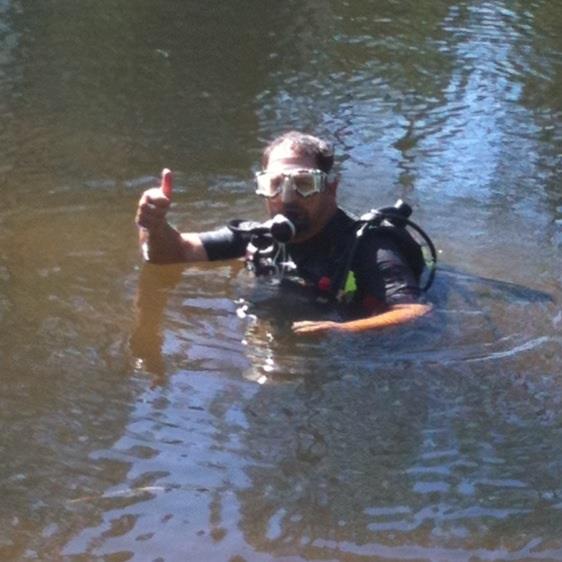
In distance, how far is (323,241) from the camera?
4.95 metres

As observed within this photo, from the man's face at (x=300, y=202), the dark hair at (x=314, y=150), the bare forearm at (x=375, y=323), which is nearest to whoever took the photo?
the bare forearm at (x=375, y=323)

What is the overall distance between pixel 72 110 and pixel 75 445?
4.61 m

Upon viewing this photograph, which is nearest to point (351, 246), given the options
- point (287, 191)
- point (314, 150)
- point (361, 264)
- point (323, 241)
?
point (361, 264)

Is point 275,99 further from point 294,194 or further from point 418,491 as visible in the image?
point 418,491

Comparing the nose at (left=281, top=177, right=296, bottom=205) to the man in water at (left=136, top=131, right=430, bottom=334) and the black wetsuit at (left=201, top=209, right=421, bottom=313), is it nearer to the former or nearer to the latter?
the man in water at (left=136, top=131, right=430, bottom=334)

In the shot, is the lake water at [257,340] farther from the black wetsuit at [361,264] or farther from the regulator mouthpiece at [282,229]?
the regulator mouthpiece at [282,229]

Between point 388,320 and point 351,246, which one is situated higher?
point 351,246

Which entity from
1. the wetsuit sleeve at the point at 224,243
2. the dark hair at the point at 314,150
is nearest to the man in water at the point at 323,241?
the dark hair at the point at 314,150

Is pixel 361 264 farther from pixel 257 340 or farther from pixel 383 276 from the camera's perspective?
pixel 257 340

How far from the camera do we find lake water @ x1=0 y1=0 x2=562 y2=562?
336 cm

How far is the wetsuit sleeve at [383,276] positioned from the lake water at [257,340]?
0.17 m

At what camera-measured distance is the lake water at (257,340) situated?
3.36 metres

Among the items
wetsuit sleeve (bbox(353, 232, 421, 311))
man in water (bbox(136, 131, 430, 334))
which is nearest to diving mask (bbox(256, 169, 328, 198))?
man in water (bbox(136, 131, 430, 334))

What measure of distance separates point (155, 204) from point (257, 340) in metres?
0.69
